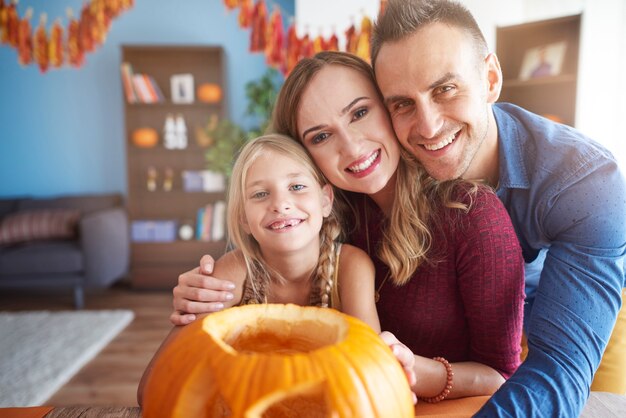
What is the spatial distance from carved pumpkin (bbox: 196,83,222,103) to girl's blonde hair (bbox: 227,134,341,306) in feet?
10.9

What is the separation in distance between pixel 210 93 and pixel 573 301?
394 centimetres

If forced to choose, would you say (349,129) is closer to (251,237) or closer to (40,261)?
(251,237)

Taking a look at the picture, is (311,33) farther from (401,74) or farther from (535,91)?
(401,74)

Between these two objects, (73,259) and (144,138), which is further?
(144,138)

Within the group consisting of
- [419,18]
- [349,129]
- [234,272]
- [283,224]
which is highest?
[419,18]

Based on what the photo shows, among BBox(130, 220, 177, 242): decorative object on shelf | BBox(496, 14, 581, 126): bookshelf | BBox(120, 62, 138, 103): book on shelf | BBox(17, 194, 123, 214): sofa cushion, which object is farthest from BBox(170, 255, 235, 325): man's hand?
BBox(17, 194, 123, 214): sofa cushion

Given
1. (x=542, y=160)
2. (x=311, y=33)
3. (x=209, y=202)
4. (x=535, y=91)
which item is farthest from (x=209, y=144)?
(x=542, y=160)

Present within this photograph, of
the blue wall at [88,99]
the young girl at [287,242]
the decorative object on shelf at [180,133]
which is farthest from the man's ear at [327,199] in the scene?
the blue wall at [88,99]

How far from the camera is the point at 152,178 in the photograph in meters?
4.43

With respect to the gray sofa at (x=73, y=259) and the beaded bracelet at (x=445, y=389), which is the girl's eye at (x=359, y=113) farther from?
the gray sofa at (x=73, y=259)

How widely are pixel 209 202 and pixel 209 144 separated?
1.98 feet

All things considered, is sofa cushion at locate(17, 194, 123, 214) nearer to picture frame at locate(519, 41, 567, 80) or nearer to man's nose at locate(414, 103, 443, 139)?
picture frame at locate(519, 41, 567, 80)

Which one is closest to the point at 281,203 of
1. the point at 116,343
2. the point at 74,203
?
the point at 116,343

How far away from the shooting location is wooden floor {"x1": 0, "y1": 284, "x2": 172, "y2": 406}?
2377mm
